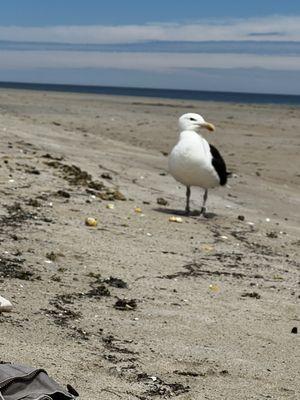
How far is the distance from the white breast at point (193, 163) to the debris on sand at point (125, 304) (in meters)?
4.88

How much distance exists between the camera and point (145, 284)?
7125 millimetres

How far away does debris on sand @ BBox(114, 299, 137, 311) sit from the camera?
633 centimetres

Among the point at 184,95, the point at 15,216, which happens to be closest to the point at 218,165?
the point at 15,216

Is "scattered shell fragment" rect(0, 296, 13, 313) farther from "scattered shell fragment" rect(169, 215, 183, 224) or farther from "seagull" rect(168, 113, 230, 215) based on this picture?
"seagull" rect(168, 113, 230, 215)

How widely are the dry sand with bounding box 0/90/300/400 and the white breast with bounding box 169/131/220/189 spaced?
48 cm

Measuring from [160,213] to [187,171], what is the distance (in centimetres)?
75

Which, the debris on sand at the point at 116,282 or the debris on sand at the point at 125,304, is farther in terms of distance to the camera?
the debris on sand at the point at 116,282

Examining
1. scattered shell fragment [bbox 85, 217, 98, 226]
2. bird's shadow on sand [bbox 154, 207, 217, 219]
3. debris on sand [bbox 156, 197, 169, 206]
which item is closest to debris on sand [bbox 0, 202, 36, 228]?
scattered shell fragment [bbox 85, 217, 98, 226]

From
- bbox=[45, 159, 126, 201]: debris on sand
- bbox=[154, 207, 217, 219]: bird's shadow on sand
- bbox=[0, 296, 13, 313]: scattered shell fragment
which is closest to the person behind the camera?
bbox=[0, 296, 13, 313]: scattered shell fragment

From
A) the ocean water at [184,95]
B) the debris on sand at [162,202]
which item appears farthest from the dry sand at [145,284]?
the ocean water at [184,95]

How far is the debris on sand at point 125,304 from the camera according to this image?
20.8ft

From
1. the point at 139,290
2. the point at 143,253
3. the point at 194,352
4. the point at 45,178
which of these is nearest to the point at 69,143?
the point at 45,178

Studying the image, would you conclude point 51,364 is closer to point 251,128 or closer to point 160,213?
point 160,213

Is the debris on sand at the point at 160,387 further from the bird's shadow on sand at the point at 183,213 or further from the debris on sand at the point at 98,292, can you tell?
the bird's shadow on sand at the point at 183,213
